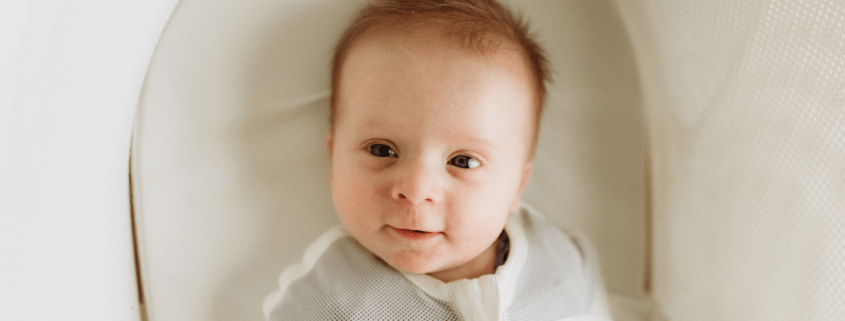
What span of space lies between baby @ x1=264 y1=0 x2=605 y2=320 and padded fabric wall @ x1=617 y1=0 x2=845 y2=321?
0.63 ft

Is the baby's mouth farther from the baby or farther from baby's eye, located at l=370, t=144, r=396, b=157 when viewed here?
baby's eye, located at l=370, t=144, r=396, b=157

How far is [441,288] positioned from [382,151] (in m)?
0.22

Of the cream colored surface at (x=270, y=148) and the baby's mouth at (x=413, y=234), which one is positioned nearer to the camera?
the baby's mouth at (x=413, y=234)

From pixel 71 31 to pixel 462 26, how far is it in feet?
1.64

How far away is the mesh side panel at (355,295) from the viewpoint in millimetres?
833

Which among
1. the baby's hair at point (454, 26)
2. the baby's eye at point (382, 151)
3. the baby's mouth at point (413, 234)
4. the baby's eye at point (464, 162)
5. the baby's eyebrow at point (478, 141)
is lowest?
the baby's mouth at point (413, 234)

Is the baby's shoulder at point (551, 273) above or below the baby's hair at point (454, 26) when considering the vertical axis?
below

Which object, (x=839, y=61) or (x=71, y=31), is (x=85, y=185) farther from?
(x=839, y=61)

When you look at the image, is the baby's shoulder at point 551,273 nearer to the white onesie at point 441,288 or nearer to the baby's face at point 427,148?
the white onesie at point 441,288

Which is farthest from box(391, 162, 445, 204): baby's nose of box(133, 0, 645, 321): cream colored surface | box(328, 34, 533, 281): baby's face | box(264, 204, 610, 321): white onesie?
box(133, 0, 645, 321): cream colored surface

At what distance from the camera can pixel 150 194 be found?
91 centimetres

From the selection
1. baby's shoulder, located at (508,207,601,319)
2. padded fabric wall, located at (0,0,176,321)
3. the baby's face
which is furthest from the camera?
baby's shoulder, located at (508,207,601,319)

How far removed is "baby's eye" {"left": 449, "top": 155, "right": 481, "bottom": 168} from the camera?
2.64ft

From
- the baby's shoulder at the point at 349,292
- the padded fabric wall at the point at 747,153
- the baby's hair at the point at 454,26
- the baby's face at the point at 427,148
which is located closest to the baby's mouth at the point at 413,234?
the baby's face at the point at 427,148
